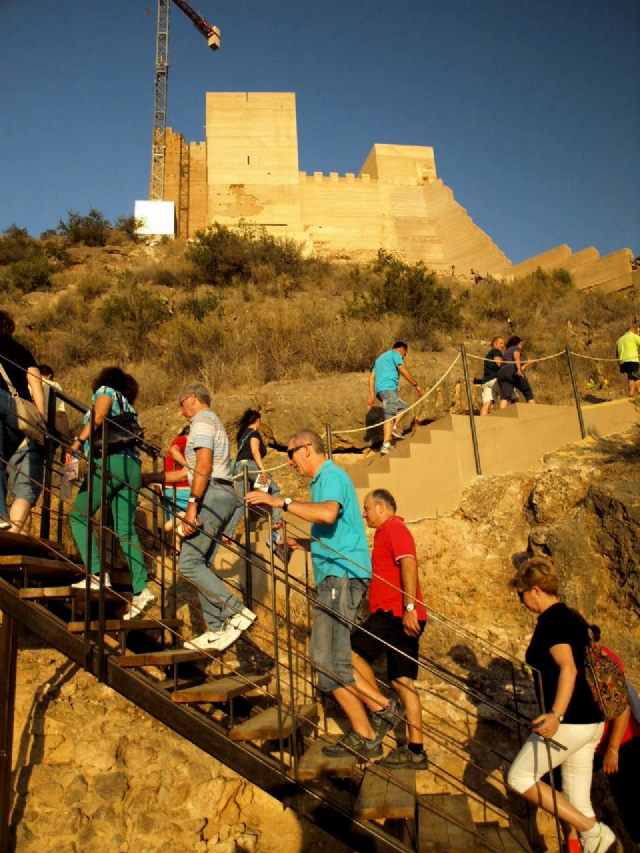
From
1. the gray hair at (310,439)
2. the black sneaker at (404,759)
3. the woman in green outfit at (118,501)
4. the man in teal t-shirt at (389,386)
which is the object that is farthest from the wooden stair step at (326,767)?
the man in teal t-shirt at (389,386)

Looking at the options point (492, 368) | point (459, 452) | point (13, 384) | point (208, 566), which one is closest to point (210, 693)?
point (208, 566)

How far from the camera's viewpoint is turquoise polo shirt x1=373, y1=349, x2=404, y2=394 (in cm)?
940

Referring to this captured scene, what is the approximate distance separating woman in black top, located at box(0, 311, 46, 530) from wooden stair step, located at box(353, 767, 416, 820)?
9.47 ft

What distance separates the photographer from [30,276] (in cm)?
2206

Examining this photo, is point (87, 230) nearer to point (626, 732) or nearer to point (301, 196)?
point (301, 196)

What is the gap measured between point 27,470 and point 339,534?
229cm

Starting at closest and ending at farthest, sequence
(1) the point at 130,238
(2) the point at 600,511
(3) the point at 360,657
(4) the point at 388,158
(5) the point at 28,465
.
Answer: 1. (3) the point at 360,657
2. (5) the point at 28,465
3. (2) the point at 600,511
4. (1) the point at 130,238
5. (4) the point at 388,158

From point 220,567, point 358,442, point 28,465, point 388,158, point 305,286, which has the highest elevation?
point 388,158

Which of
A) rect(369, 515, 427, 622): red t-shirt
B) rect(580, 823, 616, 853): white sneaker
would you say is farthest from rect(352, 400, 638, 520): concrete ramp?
rect(580, 823, 616, 853): white sneaker

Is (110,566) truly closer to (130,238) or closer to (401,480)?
(401,480)

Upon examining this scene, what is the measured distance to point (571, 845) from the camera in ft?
12.4

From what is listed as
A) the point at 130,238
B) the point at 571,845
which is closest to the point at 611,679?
the point at 571,845

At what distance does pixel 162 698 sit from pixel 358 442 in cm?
730

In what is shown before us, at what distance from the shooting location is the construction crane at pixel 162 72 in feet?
111
